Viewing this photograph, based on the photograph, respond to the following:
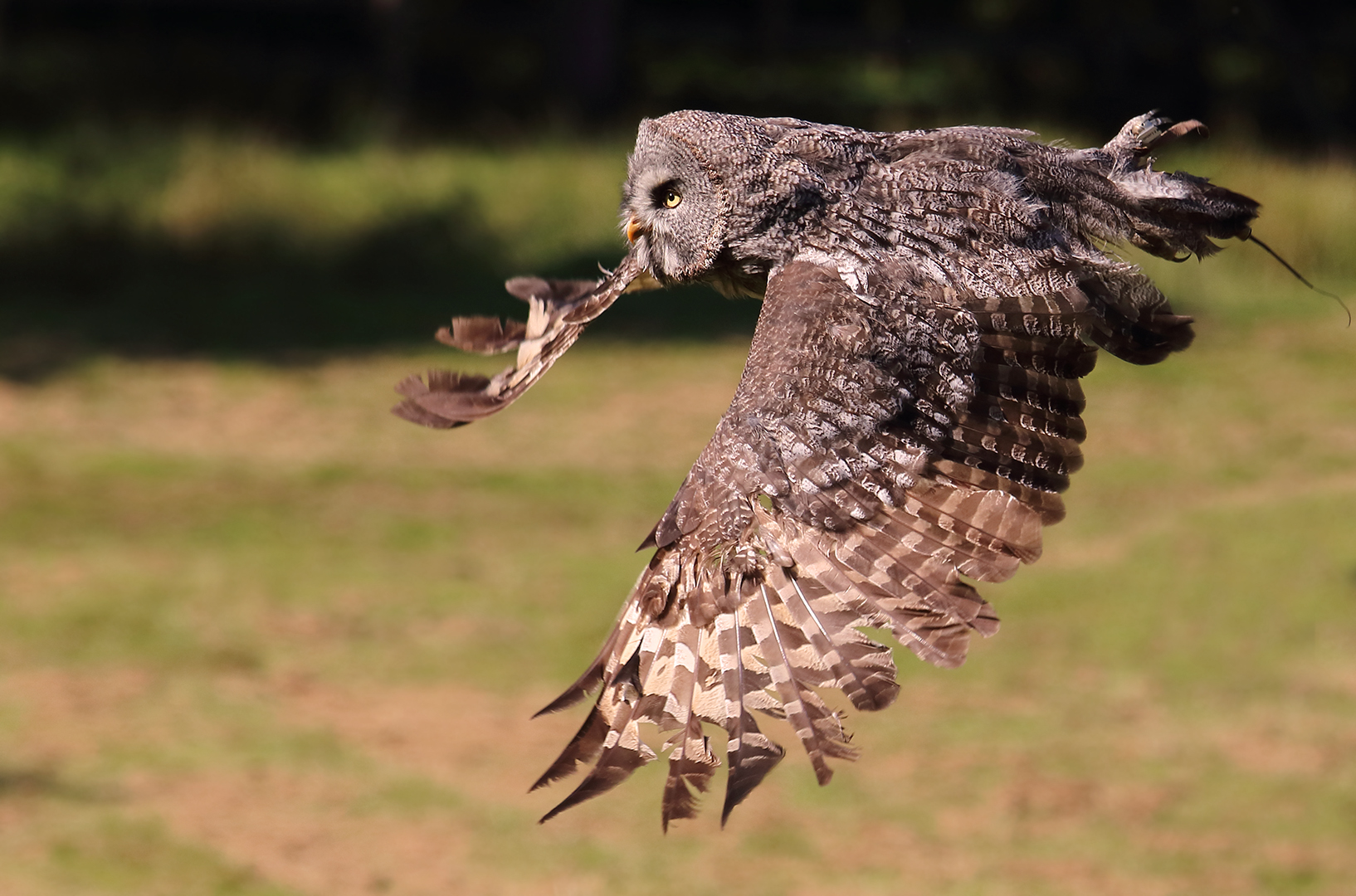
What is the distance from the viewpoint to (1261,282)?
1279 centimetres

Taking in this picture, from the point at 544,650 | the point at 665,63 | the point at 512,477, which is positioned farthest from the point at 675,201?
the point at 665,63

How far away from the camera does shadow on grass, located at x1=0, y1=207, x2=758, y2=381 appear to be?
38.1 ft

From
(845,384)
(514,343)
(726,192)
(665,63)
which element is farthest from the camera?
(665,63)

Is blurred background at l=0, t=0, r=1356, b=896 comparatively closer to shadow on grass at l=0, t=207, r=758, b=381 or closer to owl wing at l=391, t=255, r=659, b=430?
shadow on grass at l=0, t=207, r=758, b=381

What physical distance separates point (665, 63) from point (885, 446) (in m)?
11.5

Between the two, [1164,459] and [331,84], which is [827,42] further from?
[1164,459]

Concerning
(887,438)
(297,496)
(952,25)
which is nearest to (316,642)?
(297,496)

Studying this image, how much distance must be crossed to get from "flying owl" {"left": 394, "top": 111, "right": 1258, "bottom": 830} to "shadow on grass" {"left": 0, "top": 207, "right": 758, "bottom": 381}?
27.1 feet

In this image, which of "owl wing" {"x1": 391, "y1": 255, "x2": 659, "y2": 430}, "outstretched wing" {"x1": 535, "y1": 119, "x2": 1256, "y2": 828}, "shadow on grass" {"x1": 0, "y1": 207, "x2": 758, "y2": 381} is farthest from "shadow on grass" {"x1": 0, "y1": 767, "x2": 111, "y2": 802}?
"shadow on grass" {"x1": 0, "y1": 207, "x2": 758, "y2": 381}

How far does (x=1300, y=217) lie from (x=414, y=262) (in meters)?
5.94

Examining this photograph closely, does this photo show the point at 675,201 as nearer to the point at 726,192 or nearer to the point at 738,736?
the point at 726,192

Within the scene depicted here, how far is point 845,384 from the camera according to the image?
2889 mm

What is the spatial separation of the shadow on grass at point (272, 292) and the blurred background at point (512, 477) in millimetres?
35

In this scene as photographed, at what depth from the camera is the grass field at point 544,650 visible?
6.41m
